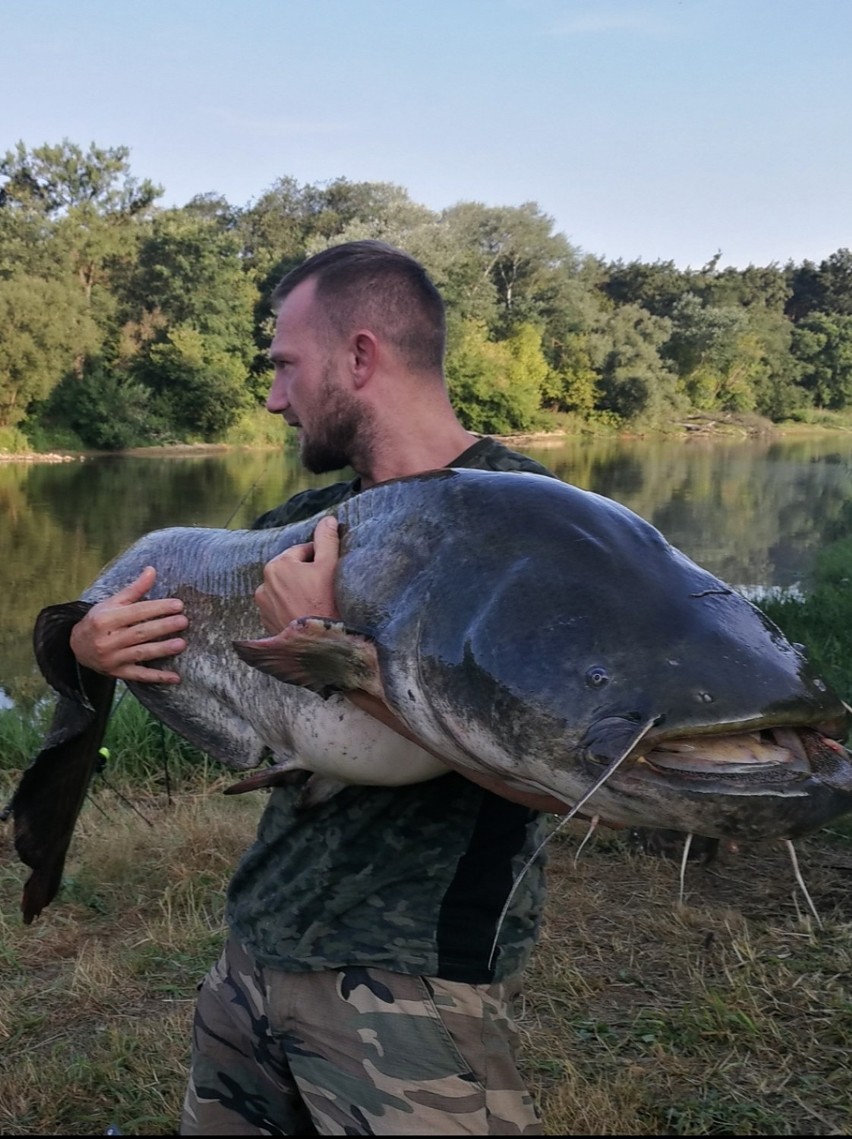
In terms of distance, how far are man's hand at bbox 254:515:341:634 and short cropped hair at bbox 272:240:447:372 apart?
0.55 meters

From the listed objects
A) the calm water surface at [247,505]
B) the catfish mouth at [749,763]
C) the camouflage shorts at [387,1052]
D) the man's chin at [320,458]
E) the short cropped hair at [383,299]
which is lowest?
the calm water surface at [247,505]

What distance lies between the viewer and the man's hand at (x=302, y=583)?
5.86ft

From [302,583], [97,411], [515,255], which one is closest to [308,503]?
[302,583]

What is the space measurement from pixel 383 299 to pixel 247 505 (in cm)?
2162

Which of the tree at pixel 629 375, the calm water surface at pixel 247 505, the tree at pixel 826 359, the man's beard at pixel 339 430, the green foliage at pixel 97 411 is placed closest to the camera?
the man's beard at pixel 339 430

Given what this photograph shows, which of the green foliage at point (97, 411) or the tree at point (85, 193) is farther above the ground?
the tree at point (85, 193)

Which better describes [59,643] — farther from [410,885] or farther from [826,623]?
[826,623]

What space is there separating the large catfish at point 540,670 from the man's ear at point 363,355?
387 mm

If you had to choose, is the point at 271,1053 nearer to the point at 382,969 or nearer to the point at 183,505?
the point at 382,969

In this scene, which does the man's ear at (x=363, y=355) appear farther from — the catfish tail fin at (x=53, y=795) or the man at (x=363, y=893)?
the catfish tail fin at (x=53, y=795)

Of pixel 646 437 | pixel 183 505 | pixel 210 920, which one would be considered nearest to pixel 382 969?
pixel 210 920

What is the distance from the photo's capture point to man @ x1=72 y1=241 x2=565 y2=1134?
1851 millimetres

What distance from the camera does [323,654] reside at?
5.43ft

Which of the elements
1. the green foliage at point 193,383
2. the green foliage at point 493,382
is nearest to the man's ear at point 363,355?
the green foliage at point 193,383
